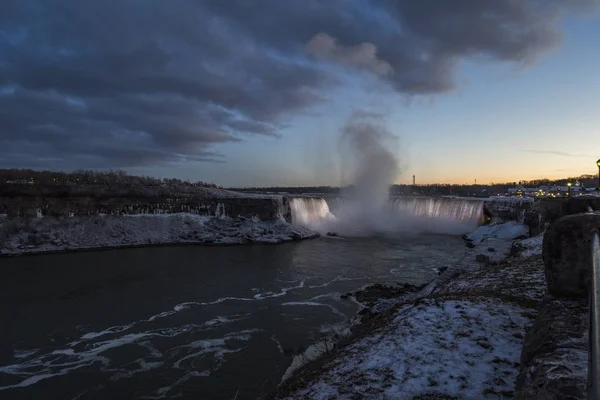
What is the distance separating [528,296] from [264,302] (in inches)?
497

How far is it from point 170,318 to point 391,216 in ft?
169

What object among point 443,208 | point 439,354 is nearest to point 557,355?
point 439,354

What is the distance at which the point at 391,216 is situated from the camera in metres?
62.8

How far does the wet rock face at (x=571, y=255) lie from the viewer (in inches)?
206

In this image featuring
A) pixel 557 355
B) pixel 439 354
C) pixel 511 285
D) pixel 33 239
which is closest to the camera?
pixel 557 355

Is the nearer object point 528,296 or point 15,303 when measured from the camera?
point 528,296

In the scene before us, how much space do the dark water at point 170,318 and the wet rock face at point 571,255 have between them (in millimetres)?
7866

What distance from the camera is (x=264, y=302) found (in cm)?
1892

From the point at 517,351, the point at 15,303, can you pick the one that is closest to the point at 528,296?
the point at 517,351

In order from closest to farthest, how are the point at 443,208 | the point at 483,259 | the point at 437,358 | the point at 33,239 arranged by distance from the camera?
the point at 437,358, the point at 483,259, the point at 33,239, the point at 443,208

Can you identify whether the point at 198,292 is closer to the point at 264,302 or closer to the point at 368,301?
the point at 264,302

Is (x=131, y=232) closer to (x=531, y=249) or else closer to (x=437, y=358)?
(x=531, y=249)

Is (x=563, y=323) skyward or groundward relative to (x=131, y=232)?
skyward

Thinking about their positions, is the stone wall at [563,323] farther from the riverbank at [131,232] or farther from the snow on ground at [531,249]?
the riverbank at [131,232]
